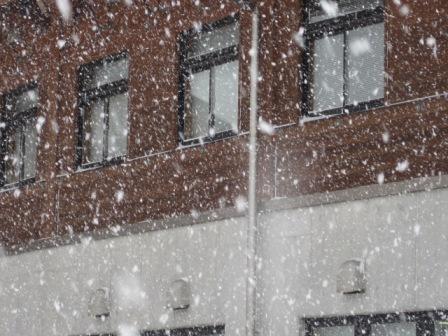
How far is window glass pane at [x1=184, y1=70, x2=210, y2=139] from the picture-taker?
12938mm

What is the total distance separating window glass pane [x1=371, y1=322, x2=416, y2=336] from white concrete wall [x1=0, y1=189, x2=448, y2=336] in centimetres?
21

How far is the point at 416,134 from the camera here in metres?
10.5

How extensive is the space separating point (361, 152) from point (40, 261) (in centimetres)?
544

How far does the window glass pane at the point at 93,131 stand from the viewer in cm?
1430

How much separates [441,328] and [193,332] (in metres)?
3.40

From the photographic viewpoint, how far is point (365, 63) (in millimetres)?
11227

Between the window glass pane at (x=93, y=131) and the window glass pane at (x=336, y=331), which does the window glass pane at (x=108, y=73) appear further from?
the window glass pane at (x=336, y=331)

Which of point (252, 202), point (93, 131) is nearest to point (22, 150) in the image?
point (93, 131)

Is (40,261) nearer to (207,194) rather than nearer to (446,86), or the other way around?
(207,194)

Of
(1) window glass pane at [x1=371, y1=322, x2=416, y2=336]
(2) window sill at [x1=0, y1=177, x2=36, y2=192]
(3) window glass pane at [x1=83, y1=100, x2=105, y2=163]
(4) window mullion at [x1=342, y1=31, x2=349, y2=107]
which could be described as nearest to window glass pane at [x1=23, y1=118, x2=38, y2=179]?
(2) window sill at [x1=0, y1=177, x2=36, y2=192]

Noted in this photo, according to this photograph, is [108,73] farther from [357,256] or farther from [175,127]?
[357,256]

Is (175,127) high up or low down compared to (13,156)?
down

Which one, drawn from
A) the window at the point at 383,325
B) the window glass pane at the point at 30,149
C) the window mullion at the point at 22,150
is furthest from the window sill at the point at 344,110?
the window mullion at the point at 22,150

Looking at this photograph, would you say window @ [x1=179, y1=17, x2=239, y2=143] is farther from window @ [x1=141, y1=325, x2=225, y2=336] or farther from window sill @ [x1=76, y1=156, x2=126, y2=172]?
window @ [x1=141, y1=325, x2=225, y2=336]
